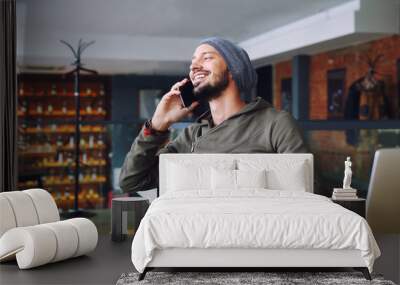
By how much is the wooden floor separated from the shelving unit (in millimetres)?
1687

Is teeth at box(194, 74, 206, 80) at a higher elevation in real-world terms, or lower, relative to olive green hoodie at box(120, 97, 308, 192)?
higher

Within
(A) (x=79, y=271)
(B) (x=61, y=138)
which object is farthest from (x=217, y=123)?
(A) (x=79, y=271)

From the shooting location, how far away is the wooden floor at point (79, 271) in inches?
154

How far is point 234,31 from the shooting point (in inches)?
248

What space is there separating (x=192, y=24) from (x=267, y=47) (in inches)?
30.4

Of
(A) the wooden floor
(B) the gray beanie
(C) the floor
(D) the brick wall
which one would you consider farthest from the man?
(A) the wooden floor

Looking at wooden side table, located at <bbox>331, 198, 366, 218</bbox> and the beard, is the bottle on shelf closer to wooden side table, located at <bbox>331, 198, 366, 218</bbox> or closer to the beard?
the beard

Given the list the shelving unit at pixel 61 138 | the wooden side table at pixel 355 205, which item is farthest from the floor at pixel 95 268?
the shelving unit at pixel 61 138

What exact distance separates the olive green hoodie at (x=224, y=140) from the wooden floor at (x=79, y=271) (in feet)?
3.66

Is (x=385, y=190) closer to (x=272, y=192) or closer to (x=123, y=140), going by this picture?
(x=272, y=192)

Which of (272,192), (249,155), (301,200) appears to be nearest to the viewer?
Answer: (301,200)

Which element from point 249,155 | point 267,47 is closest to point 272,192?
point 249,155

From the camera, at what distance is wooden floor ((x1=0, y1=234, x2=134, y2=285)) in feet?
12.9

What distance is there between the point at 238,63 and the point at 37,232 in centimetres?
258
